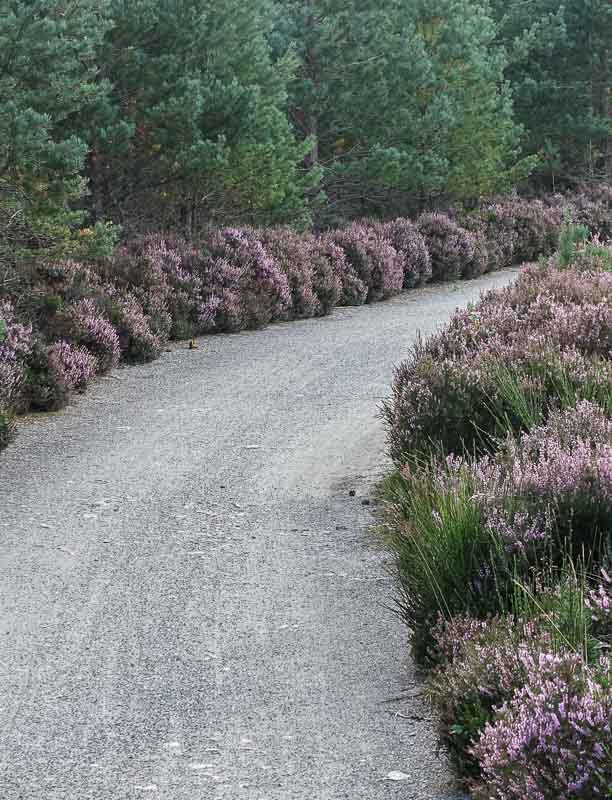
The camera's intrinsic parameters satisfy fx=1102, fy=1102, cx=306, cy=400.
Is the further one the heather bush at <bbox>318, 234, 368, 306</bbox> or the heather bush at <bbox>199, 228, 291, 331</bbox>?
the heather bush at <bbox>318, 234, 368, 306</bbox>

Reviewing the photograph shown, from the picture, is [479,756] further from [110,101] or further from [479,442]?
[110,101]

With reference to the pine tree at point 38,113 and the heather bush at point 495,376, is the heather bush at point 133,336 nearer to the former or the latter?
the pine tree at point 38,113

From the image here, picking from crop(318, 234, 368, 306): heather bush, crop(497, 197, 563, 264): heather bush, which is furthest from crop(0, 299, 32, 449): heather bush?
crop(497, 197, 563, 264): heather bush

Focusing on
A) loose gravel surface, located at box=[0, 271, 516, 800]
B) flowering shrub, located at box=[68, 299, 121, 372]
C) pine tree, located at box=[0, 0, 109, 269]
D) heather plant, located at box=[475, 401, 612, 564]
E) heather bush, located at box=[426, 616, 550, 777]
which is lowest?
loose gravel surface, located at box=[0, 271, 516, 800]

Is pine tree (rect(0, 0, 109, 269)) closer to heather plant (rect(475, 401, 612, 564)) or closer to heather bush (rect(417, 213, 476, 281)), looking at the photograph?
heather plant (rect(475, 401, 612, 564))

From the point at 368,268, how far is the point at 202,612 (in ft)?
47.9

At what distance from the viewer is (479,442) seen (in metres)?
7.23

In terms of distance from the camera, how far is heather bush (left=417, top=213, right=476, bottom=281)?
76.7 feet

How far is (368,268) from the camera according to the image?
19.8 metres

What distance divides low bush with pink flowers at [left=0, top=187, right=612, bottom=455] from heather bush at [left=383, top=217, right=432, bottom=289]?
0.03 m

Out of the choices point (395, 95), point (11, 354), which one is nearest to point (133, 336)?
point (11, 354)

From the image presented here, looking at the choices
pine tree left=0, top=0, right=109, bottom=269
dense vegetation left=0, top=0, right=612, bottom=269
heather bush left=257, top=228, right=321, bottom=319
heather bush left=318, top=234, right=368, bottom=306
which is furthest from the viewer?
heather bush left=318, top=234, right=368, bottom=306

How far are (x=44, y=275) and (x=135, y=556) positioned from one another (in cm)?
747

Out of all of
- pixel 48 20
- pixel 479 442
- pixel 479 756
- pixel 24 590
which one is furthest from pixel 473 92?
pixel 479 756
